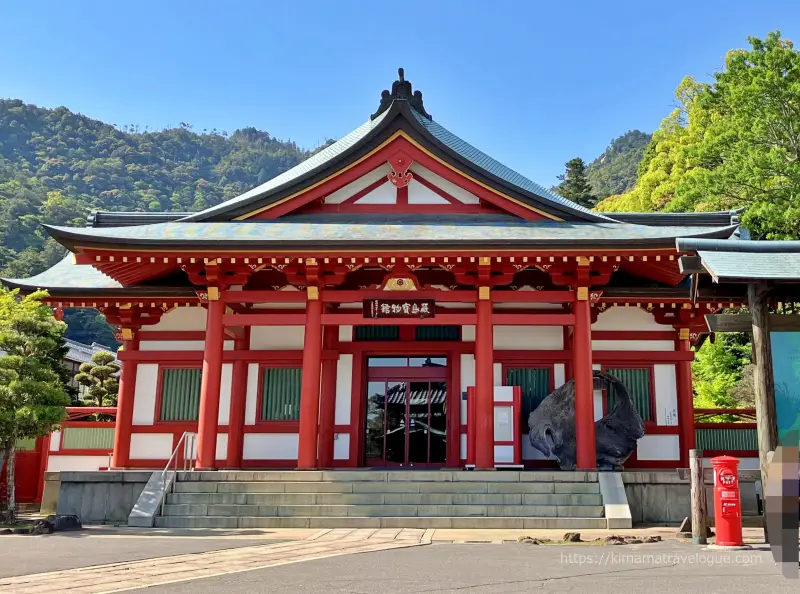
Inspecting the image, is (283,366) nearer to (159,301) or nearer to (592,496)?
(159,301)

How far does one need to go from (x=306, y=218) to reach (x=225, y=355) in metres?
3.84

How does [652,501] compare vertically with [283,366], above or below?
below

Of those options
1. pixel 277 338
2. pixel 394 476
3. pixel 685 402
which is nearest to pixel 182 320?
pixel 277 338

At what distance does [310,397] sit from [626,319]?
797 cm

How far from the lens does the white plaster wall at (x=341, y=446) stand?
17031 millimetres

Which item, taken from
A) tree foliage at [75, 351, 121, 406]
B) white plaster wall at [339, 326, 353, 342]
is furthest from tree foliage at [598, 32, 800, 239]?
tree foliage at [75, 351, 121, 406]

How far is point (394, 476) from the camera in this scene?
45.0ft

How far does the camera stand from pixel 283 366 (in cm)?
1736

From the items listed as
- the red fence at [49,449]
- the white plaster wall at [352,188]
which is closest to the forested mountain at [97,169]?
the red fence at [49,449]

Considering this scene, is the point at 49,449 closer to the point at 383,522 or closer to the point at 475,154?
the point at 383,522

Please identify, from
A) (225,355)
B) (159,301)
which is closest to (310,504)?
(225,355)

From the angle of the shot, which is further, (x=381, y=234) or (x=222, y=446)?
(x=222, y=446)

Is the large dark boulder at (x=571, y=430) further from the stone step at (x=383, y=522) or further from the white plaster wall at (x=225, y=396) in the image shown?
the white plaster wall at (x=225, y=396)

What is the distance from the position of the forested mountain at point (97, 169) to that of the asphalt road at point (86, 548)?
251 feet
